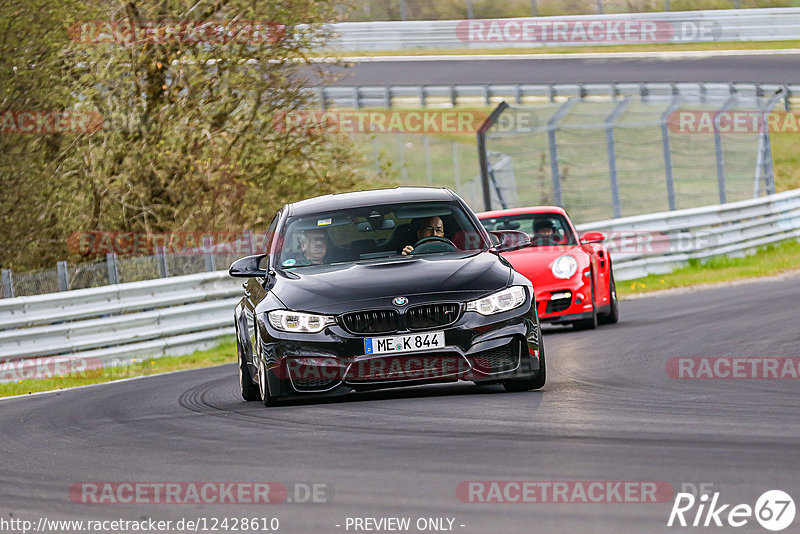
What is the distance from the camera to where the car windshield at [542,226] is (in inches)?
633

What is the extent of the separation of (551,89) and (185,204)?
642 inches

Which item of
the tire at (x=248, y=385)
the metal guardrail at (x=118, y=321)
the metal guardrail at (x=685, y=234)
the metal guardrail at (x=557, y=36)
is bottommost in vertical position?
the metal guardrail at (x=685, y=234)

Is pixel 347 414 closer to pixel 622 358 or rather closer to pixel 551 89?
pixel 622 358

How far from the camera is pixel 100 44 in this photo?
807 inches

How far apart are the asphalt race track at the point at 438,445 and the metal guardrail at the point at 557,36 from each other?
1253 inches

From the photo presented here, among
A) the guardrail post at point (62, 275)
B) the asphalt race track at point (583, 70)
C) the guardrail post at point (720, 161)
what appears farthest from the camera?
the asphalt race track at point (583, 70)

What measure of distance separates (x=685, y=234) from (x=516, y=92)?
1252cm

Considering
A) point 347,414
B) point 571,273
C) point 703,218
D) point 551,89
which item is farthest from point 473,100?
point 347,414

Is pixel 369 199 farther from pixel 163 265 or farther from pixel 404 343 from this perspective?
pixel 163 265

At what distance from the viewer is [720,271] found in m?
24.1

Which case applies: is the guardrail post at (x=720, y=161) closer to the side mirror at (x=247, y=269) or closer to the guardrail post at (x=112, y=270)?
the guardrail post at (x=112, y=270)

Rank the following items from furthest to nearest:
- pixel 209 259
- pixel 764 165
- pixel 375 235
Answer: pixel 764 165 → pixel 209 259 → pixel 375 235

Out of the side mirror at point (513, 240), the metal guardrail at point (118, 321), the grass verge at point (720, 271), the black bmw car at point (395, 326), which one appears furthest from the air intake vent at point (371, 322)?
the grass verge at point (720, 271)

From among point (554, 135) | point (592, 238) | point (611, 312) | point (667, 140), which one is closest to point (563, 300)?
point (592, 238)
